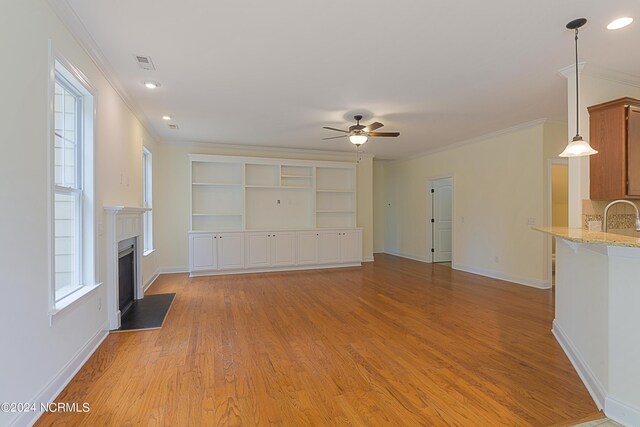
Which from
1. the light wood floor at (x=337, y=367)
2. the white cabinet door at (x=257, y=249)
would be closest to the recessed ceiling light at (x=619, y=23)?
the light wood floor at (x=337, y=367)

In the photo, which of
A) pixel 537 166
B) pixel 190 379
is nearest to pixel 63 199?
pixel 190 379

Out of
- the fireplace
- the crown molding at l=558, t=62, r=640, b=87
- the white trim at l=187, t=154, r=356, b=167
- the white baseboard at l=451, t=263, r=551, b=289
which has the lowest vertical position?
the white baseboard at l=451, t=263, r=551, b=289

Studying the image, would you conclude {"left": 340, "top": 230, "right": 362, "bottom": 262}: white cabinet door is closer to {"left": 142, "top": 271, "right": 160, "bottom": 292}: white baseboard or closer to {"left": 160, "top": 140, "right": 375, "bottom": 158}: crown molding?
{"left": 160, "top": 140, "right": 375, "bottom": 158}: crown molding

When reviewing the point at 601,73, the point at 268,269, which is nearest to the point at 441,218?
the point at 268,269

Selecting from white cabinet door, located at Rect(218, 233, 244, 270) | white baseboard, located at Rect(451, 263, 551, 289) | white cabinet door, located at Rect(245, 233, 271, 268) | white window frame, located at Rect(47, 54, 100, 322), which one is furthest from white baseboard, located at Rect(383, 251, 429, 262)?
white window frame, located at Rect(47, 54, 100, 322)

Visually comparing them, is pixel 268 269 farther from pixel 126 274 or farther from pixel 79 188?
pixel 79 188

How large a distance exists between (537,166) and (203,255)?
5940mm

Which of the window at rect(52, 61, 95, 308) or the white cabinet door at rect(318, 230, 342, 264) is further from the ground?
the window at rect(52, 61, 95, 308)

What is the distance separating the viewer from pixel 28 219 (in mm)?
1879

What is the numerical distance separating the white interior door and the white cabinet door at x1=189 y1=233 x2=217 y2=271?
501cm

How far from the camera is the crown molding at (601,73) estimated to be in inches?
122

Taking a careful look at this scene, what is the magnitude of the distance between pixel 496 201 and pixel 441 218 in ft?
6.52

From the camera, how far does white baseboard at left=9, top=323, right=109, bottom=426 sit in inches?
71.2

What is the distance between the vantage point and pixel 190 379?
2389mm
